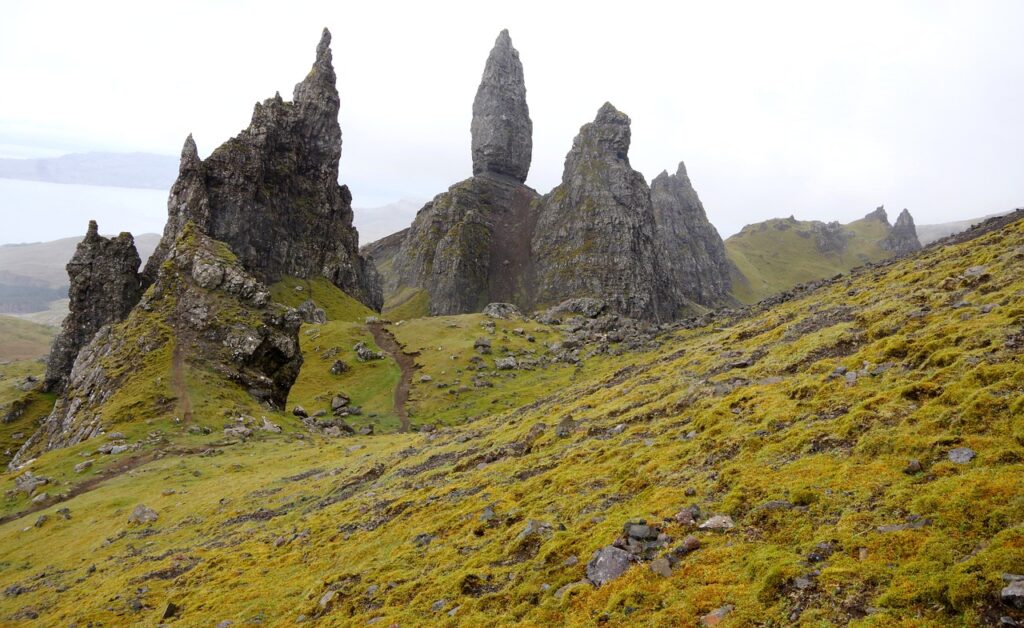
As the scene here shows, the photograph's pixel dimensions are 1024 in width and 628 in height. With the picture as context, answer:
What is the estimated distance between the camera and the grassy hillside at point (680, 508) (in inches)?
516

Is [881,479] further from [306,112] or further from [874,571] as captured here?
[306,112]

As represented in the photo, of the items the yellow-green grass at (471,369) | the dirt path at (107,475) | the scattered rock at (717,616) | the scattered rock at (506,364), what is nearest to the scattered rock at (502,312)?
the yellow-green grass at (471,369)

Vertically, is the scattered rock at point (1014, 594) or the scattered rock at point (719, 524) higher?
the scattered rock at point (1014, 594)

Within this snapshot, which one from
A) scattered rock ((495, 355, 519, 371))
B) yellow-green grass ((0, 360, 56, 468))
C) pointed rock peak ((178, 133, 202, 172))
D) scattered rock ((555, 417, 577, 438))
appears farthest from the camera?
pointed rock peak ((178, 133, 202, 172))

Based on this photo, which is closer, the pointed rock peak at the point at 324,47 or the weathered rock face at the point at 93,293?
the weathered rock face at the point at 93,293

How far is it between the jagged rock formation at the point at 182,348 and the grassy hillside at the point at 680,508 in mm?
22517

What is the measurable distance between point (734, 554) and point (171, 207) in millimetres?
167294

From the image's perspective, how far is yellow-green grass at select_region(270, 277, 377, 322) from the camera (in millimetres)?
165625

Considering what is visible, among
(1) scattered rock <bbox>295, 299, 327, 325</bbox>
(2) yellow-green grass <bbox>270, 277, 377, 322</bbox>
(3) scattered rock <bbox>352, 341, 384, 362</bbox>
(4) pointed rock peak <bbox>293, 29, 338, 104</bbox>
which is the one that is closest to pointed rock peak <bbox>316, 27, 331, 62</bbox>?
(4) pointed rock peak <bbox>293, 29, 338, 104</bbox>

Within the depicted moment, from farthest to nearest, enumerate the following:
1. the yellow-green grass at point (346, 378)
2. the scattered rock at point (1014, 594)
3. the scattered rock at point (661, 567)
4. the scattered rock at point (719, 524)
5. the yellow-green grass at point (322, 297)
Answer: the yellow-green grass at point (322, 297), the yellow-green grass at point (346, 378), the scattered rock at point (719, 524), the scattered rock at point (661, 567), the scattered rock at point (1014, 594)

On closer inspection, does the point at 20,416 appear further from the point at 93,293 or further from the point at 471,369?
the point at 471,369

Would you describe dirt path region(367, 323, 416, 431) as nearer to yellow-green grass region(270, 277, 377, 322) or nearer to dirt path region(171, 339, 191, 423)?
yellow-green grass region(270, 277, 377, 322)

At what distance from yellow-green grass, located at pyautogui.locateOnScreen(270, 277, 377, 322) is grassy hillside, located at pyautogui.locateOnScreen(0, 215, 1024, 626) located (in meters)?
121

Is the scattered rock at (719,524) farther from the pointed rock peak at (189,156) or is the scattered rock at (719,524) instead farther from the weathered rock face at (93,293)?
the pointed rock peak at (189,156)
